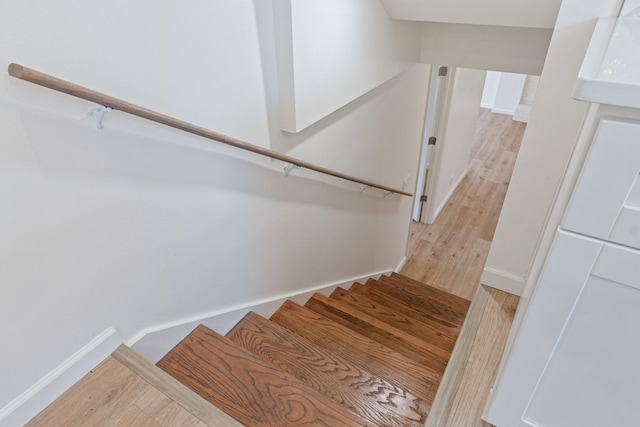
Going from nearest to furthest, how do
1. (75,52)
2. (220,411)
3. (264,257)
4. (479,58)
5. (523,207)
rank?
1. (75,52)
2. (220,411)
3. (523,207)
4. (264,257)
5. (479,58)

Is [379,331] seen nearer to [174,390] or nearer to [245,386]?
[245,386]

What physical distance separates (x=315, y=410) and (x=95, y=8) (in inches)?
49.5

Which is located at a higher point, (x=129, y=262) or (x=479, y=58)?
(x=479, y=58)

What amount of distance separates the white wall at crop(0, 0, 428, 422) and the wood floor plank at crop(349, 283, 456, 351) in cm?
106

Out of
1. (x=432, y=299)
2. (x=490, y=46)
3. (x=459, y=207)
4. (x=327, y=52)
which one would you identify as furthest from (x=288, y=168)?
(x=459, y=207)

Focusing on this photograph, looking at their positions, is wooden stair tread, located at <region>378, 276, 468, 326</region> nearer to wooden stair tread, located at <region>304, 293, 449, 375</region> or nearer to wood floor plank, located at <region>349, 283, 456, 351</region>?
wood floor plank, located at <region>349, 283, 456, 351</region>

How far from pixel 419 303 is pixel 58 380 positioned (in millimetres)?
2242

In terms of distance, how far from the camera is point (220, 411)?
1144 mm

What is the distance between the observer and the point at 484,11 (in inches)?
72.5

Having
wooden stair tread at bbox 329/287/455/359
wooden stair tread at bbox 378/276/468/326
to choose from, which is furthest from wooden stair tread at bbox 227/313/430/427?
wooden stair tread at bbox 378/276/468/326

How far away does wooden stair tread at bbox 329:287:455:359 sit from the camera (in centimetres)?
219

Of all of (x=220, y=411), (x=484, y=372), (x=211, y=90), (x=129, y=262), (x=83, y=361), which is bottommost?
(x=484, y=372)

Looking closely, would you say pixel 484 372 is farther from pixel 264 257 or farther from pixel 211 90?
pixel 211 90

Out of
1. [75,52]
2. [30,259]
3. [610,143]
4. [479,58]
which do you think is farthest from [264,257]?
[479,58]
